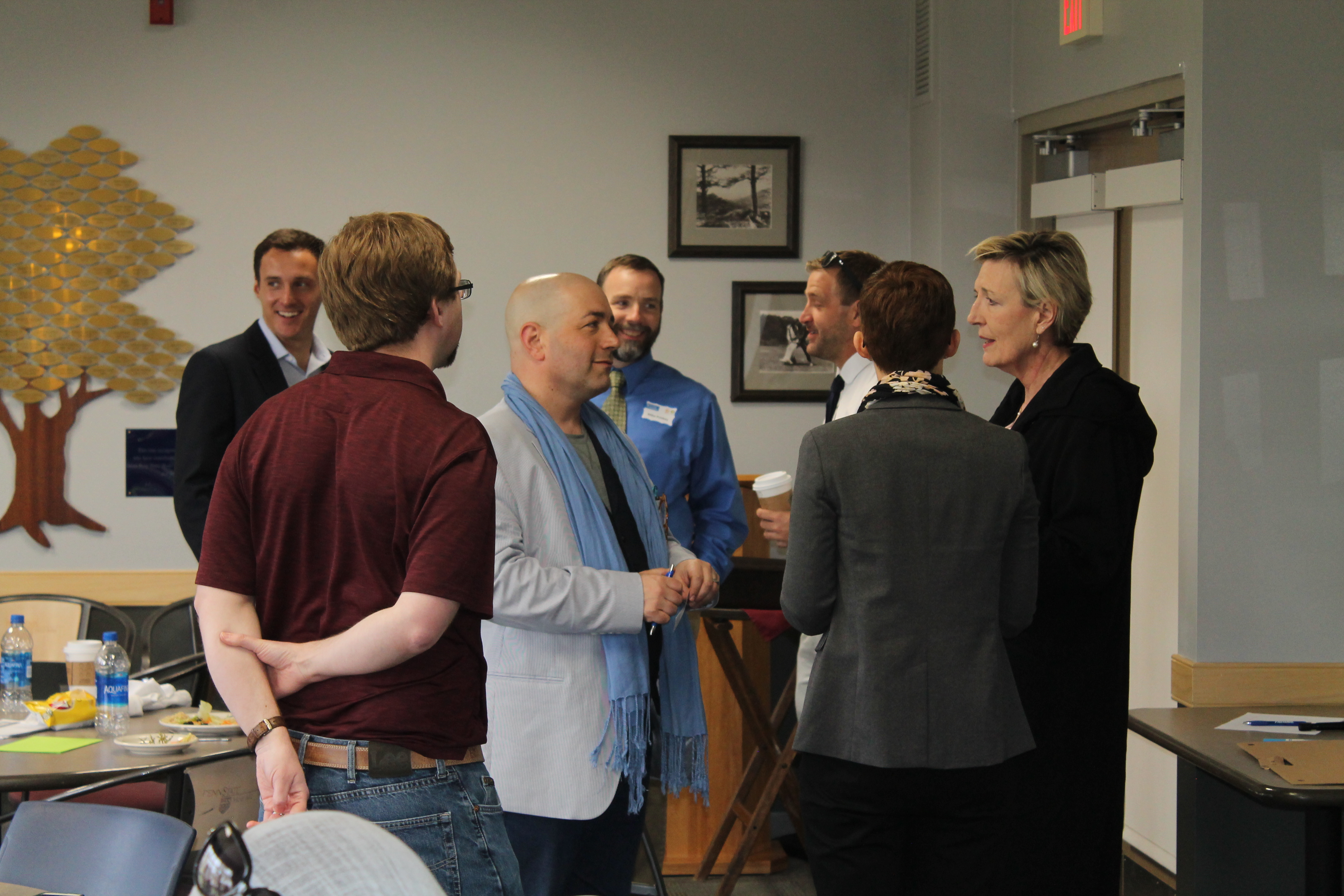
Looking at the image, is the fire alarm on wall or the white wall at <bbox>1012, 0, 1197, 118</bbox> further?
the fire alarm on wall

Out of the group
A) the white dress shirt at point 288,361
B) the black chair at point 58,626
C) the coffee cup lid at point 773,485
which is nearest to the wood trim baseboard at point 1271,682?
the coffee cup lid at point 773,485

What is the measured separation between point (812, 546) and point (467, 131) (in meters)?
3.37

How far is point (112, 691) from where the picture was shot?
2.95 m

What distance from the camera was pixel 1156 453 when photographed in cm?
386

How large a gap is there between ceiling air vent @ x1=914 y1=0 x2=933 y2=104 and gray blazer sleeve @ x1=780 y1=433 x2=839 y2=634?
10.1 ft

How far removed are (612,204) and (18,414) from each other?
254 cm

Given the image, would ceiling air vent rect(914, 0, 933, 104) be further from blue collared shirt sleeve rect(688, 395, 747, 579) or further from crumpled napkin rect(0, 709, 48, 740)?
crumpled napkin rect(0, 709, 48, 740)

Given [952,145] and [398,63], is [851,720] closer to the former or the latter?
[952,145]

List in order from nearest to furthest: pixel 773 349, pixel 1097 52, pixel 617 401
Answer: pixel 617 401 < pixel 1097 52 < pixel 773 349

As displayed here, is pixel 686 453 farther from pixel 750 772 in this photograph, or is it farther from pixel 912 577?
pixel 912 577

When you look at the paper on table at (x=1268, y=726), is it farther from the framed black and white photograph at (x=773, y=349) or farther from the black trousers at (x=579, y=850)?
the framed black and white photograph at (x=773, y=349)

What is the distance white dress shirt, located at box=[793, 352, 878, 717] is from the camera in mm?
2967

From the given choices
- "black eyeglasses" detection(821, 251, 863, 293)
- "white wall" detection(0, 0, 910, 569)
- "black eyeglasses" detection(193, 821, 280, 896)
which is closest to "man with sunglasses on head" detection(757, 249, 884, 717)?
"black eyeglasses" detection(821, 251, 863, 293)

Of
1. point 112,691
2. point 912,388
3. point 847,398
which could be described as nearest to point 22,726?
point 112,691
